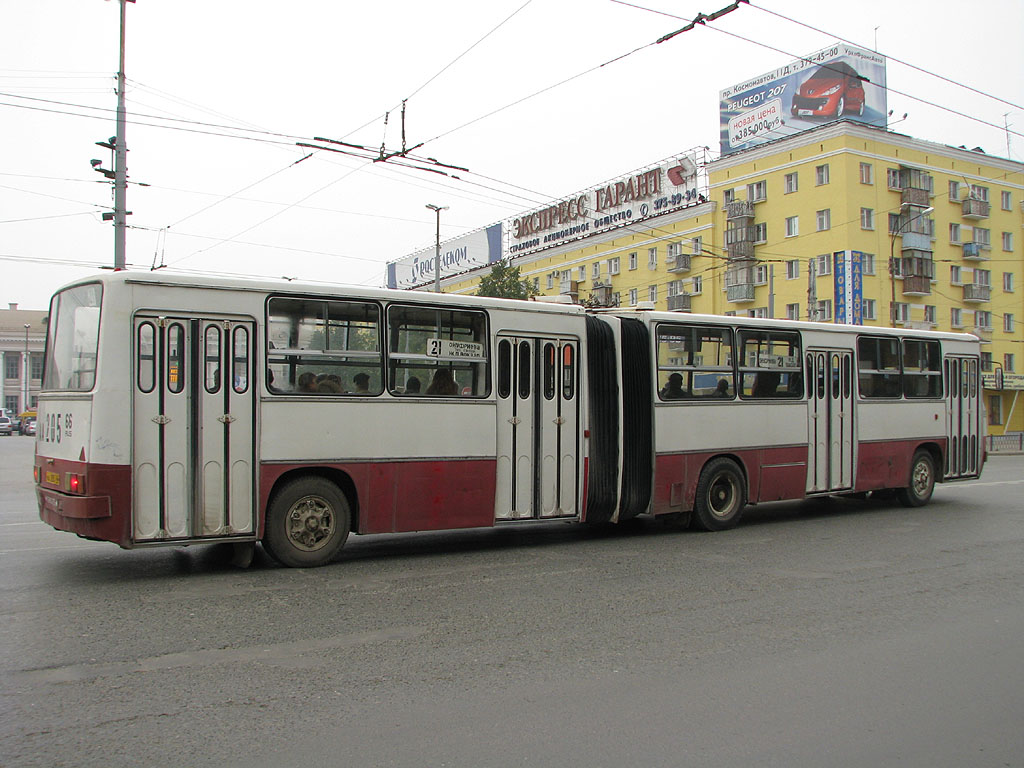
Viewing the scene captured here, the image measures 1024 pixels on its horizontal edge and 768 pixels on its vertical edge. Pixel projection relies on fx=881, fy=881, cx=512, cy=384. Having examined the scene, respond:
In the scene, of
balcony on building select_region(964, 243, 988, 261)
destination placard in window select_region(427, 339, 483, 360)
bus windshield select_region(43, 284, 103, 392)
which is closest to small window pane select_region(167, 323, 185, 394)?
bus windshield select_region(43, 284, 103, 392)

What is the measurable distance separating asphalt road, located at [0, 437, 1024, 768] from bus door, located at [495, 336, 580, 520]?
693 millimetres

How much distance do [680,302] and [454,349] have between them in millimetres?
46387

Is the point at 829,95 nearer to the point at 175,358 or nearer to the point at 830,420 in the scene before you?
the point at 830,420

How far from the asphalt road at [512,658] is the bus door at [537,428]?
0.69 meters

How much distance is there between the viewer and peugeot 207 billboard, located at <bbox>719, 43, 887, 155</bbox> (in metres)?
47.8

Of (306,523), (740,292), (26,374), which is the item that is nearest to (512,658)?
(306,523)

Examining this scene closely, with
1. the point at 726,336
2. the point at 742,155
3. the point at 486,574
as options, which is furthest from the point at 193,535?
the point at 742,155

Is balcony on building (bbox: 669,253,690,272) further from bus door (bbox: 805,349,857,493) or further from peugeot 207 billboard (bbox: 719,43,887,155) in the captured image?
bus door (bbox: 805,349,857,493)

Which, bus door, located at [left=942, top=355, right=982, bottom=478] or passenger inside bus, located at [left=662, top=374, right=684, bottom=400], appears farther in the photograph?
bus door, located at [left=942, top=355, right=982, bottom=478]

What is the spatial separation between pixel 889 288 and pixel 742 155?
11374 millimetres

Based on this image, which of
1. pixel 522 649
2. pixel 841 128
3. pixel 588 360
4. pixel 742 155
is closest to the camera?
pixel 522 649

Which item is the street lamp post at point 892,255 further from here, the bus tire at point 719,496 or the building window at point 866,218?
the bus tire at point 719,496

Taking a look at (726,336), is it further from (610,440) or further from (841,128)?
(841,128)

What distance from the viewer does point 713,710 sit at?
4.92 meters
